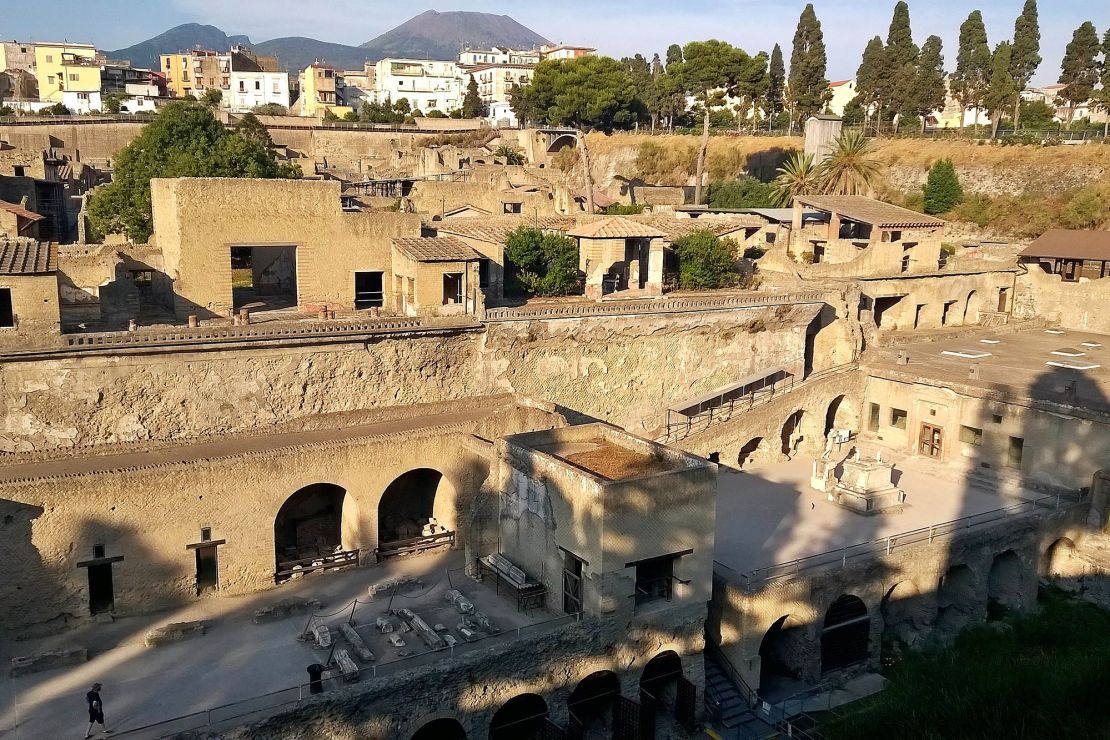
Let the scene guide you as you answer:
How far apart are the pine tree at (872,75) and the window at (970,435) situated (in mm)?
41466

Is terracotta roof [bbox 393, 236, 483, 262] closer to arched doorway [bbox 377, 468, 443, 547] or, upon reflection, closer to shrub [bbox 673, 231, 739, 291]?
arched doorway [bbox 377, 468, 443, 547]

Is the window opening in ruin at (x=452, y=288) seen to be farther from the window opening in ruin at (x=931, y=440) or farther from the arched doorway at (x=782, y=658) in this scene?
the window opening in ruin at (x=931, y=440)

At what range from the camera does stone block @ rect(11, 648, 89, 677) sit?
17.1 metres

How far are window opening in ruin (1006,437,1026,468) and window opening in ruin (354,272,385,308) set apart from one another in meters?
21.0

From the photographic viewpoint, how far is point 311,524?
24.0 metres

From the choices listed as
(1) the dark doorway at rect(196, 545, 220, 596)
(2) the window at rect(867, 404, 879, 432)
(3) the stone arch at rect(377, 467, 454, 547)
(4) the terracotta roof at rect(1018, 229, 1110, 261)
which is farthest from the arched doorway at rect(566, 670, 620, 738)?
(4) the terracotta roof at rect(1018, 229, 1110, 261)

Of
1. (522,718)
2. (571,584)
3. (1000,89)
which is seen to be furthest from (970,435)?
(1000,89)

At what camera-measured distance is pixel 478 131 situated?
245 feet

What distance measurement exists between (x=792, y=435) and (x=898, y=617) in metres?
8.85

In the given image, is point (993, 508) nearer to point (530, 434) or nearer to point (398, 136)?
point (530, 434)

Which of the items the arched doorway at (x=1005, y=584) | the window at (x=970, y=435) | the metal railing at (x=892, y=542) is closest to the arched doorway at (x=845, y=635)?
the metal railing at (x=892, y=542)

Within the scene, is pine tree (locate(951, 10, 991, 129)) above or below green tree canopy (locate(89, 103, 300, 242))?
above

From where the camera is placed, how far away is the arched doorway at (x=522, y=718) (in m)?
18.6

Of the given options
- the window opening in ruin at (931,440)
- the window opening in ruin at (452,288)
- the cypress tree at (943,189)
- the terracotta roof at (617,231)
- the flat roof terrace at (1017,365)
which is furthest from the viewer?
the cypress tree at (943,189)
